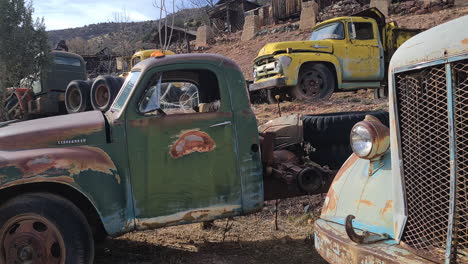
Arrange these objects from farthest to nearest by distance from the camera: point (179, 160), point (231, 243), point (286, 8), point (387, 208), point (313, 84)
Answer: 1. point (286, 8)
2. point (313, 84)
3. point (231, 243)
4. point (179, 160)
5. point (387, 208)

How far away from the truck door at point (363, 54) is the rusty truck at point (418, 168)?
8.21 meters

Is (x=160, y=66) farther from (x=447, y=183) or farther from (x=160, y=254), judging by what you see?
(x=447, y=183)

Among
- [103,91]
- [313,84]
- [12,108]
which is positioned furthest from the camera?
[12,108]

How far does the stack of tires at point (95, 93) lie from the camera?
4.02m

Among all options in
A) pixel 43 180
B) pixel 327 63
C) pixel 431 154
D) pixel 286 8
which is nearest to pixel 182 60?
pixel 43 180

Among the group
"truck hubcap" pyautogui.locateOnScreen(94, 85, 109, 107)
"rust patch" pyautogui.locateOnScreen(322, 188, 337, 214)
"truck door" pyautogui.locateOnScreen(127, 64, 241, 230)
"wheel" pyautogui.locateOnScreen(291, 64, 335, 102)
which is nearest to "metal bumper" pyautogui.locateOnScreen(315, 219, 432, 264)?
"rust patch" pyautogui.locateOnScreen(322, 188, 337, 214)

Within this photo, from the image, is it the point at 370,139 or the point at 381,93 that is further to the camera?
the point at 381,93

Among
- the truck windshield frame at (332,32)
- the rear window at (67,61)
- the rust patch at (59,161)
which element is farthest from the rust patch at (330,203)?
the rear window at (67,61)

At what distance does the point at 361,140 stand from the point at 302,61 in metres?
7.55

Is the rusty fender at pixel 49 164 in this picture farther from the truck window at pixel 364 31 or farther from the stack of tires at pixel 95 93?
the truck window at pixel 364 31

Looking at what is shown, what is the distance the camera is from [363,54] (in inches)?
411

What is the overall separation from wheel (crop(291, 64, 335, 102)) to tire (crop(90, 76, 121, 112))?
259 inches

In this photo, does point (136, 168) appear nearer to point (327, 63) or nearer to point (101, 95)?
point (101, 95)

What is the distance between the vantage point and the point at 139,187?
336cm
